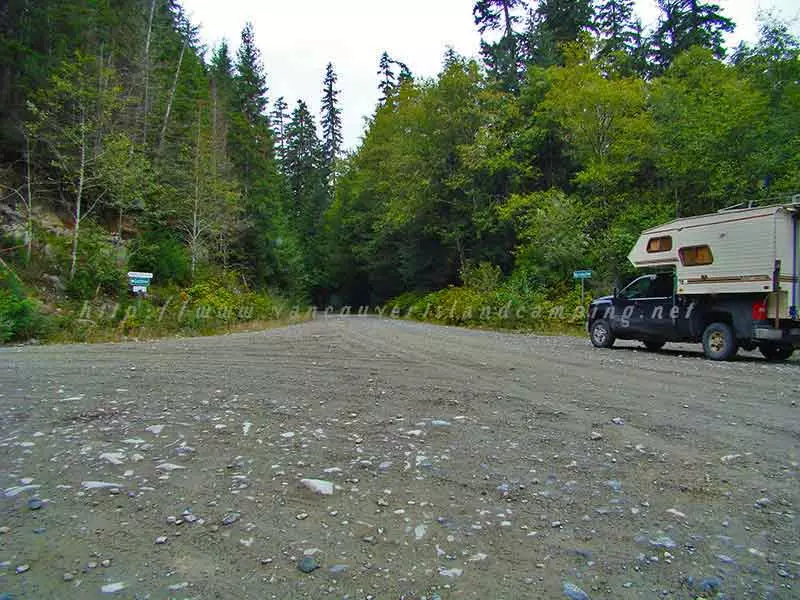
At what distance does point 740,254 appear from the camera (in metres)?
9.66

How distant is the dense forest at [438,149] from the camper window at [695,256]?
8.23 metres

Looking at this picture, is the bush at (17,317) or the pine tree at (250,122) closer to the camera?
the bush at (17,317)

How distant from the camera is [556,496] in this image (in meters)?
2.88

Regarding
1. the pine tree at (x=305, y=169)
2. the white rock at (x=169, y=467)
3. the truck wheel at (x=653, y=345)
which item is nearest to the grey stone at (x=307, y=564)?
the white rock at (x=169, y=467)

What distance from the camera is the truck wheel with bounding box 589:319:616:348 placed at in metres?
12.6

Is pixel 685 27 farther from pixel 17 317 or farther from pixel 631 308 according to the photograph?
pixel 17 317

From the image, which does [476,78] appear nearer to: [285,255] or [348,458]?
[285,255]

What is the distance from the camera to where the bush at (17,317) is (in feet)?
40.2

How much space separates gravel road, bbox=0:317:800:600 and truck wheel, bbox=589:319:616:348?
6.65 metres

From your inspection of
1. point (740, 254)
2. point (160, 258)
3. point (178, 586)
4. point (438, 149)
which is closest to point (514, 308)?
point (740, 254)

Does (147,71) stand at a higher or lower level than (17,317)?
higher

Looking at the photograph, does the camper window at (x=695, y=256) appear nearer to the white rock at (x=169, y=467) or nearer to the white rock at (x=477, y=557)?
the white rock at (x=477, y=557)

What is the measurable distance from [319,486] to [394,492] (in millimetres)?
497

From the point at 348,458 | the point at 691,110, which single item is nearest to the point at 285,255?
the point at 691,110
